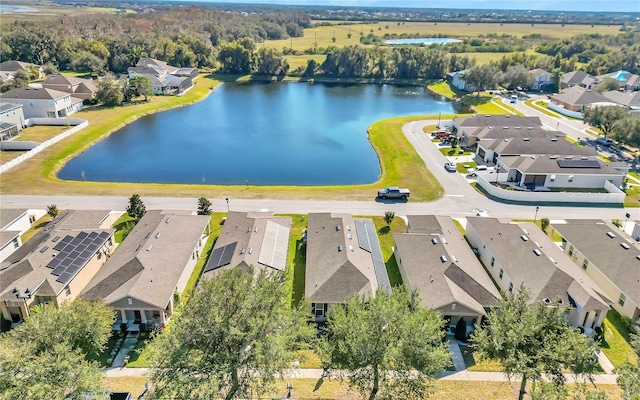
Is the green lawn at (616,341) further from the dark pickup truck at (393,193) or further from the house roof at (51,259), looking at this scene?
the house roof at (51,259)

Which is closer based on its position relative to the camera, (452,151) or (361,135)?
(452,151)

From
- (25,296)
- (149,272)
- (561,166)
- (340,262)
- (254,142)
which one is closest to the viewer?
(25,296)

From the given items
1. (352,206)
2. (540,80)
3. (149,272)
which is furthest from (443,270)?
(540,80)

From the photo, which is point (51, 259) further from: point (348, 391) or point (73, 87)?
point (73, 87)

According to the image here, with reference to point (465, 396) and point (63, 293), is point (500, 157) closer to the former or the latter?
point (465, 396)

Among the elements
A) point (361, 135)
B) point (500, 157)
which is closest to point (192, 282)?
point (500, 157)

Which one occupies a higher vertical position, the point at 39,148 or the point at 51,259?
the point at 51,259
